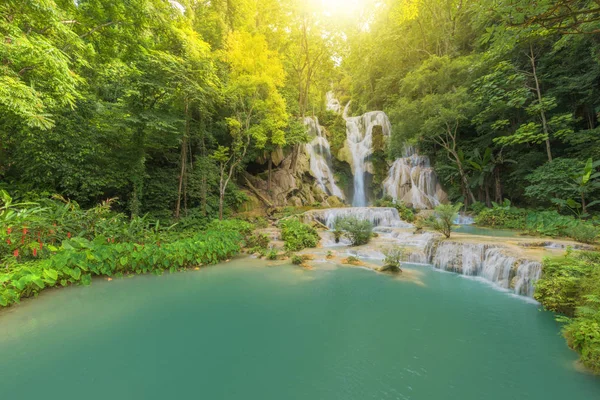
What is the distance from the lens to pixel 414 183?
55.6ft

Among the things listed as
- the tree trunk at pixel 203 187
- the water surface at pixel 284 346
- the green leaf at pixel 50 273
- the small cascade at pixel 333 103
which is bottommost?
the water surface at pixel 284 346

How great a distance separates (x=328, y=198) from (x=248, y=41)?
10582mm

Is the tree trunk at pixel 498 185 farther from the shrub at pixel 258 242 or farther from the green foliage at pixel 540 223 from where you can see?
the shrub at pixel 258 242

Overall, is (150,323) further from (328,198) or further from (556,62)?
(556,62)

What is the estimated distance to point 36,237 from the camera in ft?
17.6

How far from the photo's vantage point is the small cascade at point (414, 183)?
53.8 ft

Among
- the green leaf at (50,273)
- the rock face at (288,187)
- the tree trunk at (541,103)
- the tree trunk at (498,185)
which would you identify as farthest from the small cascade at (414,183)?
the green leaf at (50,273)

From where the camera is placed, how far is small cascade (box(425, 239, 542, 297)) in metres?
5.04

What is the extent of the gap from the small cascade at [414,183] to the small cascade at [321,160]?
156 inches

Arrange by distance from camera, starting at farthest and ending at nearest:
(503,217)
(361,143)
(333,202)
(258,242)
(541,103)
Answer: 1. (361,143)
2. (333,202)
3. (503,217)
4. (541,103)
5. (258,242)

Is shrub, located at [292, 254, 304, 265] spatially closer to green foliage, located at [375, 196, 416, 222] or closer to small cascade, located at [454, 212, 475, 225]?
green foliage, located at [375, 196, 416, 222]

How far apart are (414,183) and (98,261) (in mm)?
16924

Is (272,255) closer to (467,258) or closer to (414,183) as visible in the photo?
(467,258)

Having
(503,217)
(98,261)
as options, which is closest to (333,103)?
(503,217)
